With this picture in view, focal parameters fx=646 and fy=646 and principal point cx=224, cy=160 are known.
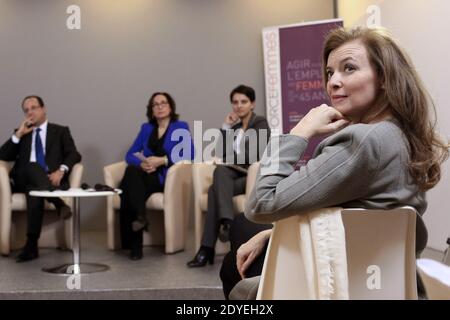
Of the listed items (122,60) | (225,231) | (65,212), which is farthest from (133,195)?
(122,60)

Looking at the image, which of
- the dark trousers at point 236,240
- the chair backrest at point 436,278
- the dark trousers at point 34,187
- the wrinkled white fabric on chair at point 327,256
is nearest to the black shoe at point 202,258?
the dark trousers at point 34,187

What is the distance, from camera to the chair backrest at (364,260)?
144 cm

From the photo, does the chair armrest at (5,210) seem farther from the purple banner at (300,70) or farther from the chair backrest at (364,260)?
the chair backrest at (364,260)

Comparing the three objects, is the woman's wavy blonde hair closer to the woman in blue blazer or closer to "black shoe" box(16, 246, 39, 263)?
the woman in blue blazer

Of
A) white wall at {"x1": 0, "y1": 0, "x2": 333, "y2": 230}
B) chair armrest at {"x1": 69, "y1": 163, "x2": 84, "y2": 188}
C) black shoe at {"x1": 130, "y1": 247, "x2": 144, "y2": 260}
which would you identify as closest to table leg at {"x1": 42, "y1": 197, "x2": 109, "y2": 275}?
black shoe at {"x1": 130, "y1": 247, "x2": 144, "y2": 260}

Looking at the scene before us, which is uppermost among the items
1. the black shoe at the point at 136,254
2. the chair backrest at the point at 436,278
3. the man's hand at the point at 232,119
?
the man's hand at the point at 232,119

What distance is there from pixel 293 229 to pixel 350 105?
35 cm

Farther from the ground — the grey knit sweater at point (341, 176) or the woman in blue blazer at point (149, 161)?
the grey knit sweater at point (341, 176)

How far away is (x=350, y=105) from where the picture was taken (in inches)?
62.3

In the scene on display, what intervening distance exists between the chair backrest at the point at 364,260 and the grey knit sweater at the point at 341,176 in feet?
0.15

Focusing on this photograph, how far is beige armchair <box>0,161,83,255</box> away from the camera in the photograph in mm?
5277

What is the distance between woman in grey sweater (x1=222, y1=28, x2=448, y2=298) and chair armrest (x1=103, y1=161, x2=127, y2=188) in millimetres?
4025
